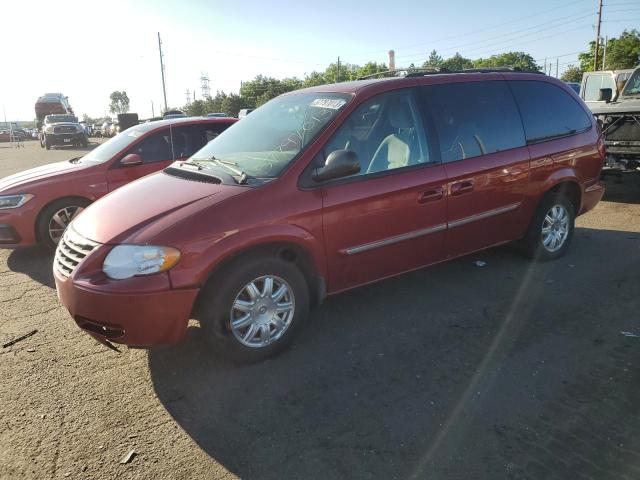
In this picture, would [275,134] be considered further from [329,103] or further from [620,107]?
[620,107]

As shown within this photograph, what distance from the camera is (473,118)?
4.35 metres

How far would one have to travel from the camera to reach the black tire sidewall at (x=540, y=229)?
16.0 feet

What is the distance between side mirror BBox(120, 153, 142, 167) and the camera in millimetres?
6176

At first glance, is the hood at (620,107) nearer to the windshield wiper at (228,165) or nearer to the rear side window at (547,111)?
the rear side window at (547,111)

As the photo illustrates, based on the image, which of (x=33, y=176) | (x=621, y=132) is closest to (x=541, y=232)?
(x=621, y=132)

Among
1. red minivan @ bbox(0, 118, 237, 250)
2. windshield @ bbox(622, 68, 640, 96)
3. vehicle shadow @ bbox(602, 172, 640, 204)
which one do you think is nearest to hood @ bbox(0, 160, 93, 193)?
red minivan @ bbox(0, 118, 237, 250)

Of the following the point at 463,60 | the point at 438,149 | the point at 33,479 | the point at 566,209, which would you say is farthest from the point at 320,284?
the point at 463,60

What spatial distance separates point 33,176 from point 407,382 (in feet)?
17.5

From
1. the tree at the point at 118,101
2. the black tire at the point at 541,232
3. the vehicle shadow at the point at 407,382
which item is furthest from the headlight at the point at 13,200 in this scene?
the tree at the point at 118,101

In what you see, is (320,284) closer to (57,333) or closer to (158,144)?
(57,333)

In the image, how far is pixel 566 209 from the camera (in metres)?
5.14

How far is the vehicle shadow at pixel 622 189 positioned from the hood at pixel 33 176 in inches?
322

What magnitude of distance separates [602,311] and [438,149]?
1870mm

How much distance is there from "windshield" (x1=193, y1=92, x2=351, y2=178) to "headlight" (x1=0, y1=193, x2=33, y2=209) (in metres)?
2.75
